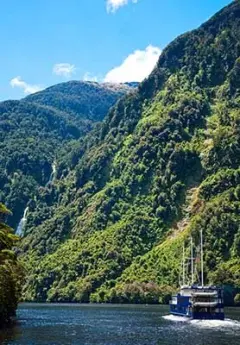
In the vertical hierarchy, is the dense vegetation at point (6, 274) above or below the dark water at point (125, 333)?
above

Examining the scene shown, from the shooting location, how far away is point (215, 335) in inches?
5458

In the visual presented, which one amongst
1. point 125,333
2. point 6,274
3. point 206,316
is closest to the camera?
point 6,274

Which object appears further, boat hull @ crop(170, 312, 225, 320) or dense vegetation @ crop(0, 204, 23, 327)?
boat hull @ crop(170, 312, 225, 320)

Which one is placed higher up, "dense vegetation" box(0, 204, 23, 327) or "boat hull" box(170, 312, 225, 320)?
"dense vegetation" box(0, 204, 23, 327)

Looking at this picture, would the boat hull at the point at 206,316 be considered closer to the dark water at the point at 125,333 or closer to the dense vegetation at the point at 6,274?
the dark water at the point at 125,333

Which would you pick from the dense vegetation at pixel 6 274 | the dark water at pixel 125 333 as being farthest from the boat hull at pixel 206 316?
the dense vegetation at pixel 6 274

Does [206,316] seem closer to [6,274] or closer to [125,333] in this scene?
[125,333]

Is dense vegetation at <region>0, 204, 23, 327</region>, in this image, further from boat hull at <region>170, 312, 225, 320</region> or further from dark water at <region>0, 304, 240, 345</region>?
boat hull at <region>170, 312, 225, 320</region>

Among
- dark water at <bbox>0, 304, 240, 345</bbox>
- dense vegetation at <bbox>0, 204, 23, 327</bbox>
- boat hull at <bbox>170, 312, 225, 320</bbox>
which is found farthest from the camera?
boat hull at <bbox>170, 312, 225, 320</bbox>

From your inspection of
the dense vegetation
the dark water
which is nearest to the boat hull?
the dark water

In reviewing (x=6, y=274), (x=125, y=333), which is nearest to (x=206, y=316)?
(x=125, y=333)

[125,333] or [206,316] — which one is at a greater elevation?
[206,316]

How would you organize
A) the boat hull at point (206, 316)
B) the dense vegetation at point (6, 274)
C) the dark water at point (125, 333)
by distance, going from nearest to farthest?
the dark water at point (125, 333)
the dense vegetation at point (6, 274)
the boat hull at point (206, 316)

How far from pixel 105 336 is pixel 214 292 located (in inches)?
1791
